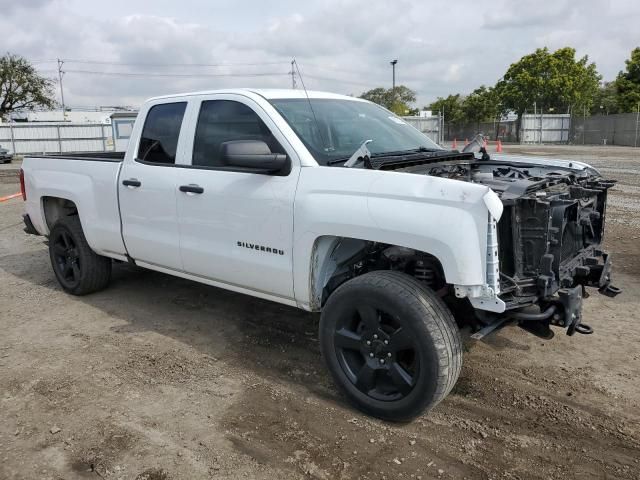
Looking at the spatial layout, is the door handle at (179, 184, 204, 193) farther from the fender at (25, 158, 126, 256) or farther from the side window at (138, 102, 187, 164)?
the fender at (25, 158, 126, 256)

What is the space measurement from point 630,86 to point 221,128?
49182mm

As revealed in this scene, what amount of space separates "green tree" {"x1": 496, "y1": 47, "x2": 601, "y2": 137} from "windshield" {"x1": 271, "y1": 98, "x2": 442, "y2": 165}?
46.8 metres

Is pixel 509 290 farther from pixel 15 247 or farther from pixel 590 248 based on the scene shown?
pixel 15 247

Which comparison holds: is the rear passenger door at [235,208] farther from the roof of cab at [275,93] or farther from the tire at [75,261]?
the tire at [75,261]

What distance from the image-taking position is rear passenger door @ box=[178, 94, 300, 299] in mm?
3719

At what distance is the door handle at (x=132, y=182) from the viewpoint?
185 inches

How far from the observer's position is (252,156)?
139 inches

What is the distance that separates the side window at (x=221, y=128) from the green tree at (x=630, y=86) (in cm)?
4778

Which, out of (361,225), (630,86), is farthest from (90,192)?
(630,86)

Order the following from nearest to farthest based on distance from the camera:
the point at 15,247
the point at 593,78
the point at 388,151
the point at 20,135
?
the point at 388,151 → the point at 15,247 → the point at 20,135 → the point at 593,78

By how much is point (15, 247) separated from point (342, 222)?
22.1ft

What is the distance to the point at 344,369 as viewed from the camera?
3.46m

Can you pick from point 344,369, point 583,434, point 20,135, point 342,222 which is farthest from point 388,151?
point 20,135

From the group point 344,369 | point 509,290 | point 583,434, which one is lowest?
point 583,434
